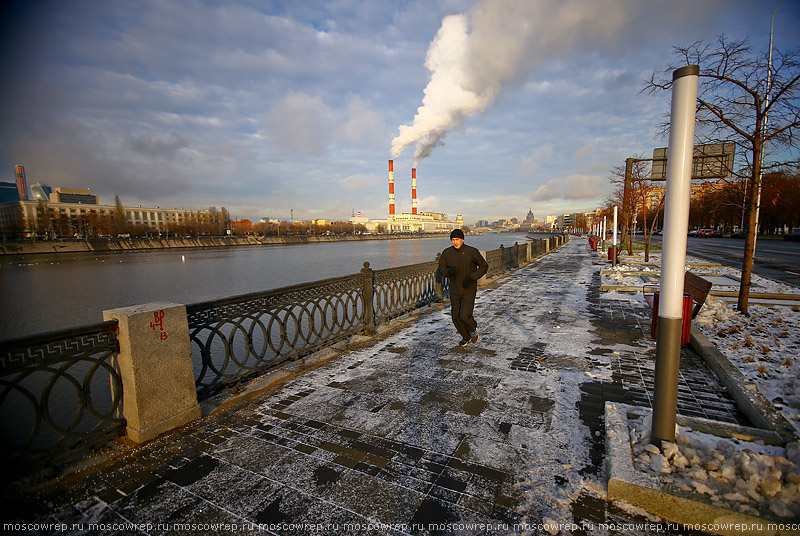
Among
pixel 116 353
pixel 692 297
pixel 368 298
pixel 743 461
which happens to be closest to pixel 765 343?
pixel 692 297

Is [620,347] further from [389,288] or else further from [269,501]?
[269,501]

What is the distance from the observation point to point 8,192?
509 feet

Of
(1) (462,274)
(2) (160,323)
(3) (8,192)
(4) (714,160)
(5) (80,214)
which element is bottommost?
(2) (160,323)

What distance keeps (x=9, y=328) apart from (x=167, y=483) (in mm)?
17524

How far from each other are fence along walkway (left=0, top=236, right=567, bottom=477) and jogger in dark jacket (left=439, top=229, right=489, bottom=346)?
1.71 metres

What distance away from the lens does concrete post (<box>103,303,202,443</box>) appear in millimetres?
3246

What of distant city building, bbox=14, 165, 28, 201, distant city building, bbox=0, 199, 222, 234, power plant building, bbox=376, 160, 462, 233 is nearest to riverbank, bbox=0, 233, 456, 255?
distant city building, bbox=0, 199, 222, 234

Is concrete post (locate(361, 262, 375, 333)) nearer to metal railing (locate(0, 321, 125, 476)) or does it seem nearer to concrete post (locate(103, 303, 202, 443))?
concrete post (locate(103, 303, 202, 443))

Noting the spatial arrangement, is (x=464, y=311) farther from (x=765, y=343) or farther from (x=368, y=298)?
(x=765, y=343)

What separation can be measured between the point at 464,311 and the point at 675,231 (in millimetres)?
3532

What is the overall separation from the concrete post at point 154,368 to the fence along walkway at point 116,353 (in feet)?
0.43

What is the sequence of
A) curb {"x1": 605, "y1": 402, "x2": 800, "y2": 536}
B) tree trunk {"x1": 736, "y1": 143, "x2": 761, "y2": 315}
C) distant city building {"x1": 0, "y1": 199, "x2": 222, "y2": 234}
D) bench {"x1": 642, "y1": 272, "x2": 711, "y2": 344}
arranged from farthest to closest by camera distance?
distant city building {"x1": 0, "y1": 199, "x2": 222, "y2": 234} < tree trunk {"x1": 736, "y1": 143, "x2": 761, "y2": 315} < bench {"x1": 642, "y1": 272, "x2": 711, "y2": 344} < curb {"x1": 605, "y1": 402, "x2": 800, "y2": 536}

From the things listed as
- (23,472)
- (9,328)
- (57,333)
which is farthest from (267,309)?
(9,328)

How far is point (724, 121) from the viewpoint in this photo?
6359mm
